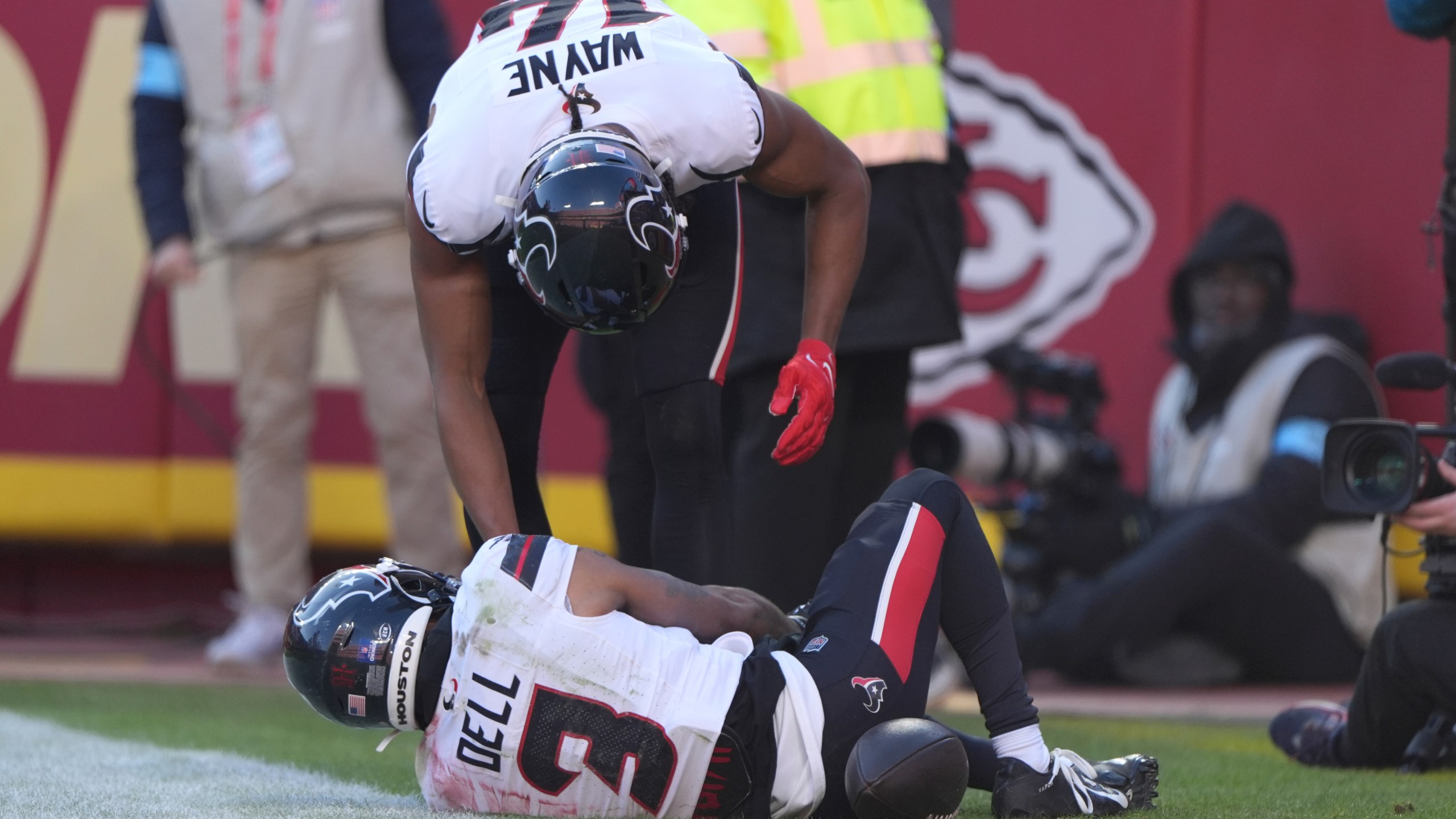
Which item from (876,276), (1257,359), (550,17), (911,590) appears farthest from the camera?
(1257,359)

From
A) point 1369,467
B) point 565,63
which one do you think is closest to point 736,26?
point 565,63

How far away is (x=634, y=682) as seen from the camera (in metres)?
2.05

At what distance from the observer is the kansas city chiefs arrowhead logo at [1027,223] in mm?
5617

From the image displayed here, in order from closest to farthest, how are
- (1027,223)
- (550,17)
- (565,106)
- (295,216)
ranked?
(565,106) < (550,17) < (295,216) < (1027,223)

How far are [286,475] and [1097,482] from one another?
2.42 metres

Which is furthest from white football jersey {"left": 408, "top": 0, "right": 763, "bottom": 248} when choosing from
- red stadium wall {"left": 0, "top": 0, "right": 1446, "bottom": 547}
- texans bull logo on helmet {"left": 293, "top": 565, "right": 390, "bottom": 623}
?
red stadium wall {"left": 0, "top": 0, "right": 1446, "bottom": 547}

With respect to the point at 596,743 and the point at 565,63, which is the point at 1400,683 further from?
the point at 565,63

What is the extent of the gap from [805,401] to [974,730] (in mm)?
1325

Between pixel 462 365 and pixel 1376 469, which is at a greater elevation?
pixel 462 365

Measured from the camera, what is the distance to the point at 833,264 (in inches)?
A: 109

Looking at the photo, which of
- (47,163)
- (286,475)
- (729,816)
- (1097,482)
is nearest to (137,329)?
(47,163)

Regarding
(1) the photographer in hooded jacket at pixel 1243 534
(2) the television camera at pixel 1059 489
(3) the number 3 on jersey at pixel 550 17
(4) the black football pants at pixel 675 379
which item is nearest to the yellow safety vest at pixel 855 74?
(4) the black football pants at pixel 675 379

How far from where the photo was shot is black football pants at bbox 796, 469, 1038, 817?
213cm

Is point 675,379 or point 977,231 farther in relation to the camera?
point 977,231
